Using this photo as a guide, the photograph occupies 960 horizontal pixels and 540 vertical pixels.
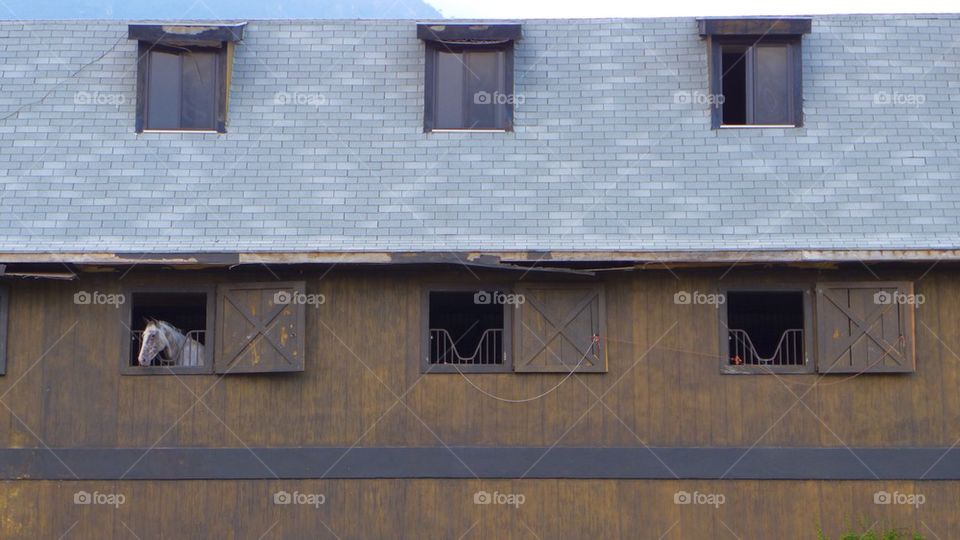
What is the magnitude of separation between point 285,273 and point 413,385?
1.96 m

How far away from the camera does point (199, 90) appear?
1744cm

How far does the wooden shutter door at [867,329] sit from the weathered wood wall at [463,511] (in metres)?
1.32

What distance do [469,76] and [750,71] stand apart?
361cm

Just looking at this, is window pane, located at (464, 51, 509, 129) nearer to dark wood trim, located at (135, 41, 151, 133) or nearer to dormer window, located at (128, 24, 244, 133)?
dormer window, located at (128, 24, 244, 133)

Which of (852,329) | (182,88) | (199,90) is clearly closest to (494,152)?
(199,90)

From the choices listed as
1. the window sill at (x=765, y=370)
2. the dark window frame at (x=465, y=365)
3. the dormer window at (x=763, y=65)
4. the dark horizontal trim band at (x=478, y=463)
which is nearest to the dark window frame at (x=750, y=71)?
the dormer window at (x=763, y=65)

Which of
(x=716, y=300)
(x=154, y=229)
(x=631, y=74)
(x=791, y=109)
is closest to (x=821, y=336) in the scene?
(x=716, y=300)

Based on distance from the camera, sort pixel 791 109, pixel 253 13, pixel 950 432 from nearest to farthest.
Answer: pixel 950 432 → pixel 791 109 → pixel 253 13

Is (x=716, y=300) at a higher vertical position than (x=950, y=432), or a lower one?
higher

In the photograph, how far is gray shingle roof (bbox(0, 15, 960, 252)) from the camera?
15.6 metres

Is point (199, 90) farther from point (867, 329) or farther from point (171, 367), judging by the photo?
point (867, 329)

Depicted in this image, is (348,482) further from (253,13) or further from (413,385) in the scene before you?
(253,13)

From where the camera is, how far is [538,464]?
15195 millimetres

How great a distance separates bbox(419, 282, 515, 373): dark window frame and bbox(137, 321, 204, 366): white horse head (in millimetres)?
2692
